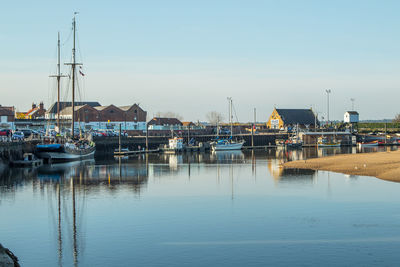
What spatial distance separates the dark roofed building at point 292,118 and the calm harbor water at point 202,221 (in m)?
118

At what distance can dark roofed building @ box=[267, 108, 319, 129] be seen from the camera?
174 meters

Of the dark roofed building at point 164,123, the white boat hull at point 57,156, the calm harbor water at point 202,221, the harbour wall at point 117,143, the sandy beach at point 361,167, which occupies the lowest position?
the calm harbor water at point 202,221

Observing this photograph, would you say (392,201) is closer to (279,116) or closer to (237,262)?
(237,262)

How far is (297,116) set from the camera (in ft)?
582

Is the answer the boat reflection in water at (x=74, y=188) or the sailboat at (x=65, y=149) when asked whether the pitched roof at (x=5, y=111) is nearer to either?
the sailboat at (x=65, y=149)

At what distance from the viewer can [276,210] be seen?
3712 cm

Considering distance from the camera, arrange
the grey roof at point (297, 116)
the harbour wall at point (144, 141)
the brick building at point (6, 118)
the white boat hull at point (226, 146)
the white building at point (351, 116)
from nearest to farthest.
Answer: the harbour wall at point (144, 141) → the brick building at point (6, 118) → the white boat hull at point (226, 146) → the grey roof at point (297, 116) → the white building at point (351, 116)

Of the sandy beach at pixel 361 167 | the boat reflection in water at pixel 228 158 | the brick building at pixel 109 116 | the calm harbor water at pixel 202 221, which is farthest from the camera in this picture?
the brick building at pixel 109 116

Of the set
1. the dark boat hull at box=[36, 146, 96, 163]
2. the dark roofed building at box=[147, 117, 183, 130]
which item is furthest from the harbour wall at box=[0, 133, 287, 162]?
the dark roofed building at box=[147, 117, 183, 130]

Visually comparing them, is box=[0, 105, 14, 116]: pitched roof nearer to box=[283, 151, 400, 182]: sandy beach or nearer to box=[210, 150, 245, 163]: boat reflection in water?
box=[210, 150, 245, 163]: boat reflection in water

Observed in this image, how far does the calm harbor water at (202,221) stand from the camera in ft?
83.9

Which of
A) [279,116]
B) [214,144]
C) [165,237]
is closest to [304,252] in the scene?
[165,237]

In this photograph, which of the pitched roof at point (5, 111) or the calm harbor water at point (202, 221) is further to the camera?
the pitched roof at point (5, 111)

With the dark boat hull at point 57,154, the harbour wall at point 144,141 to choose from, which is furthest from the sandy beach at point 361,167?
the harbour wall at point 144,141
